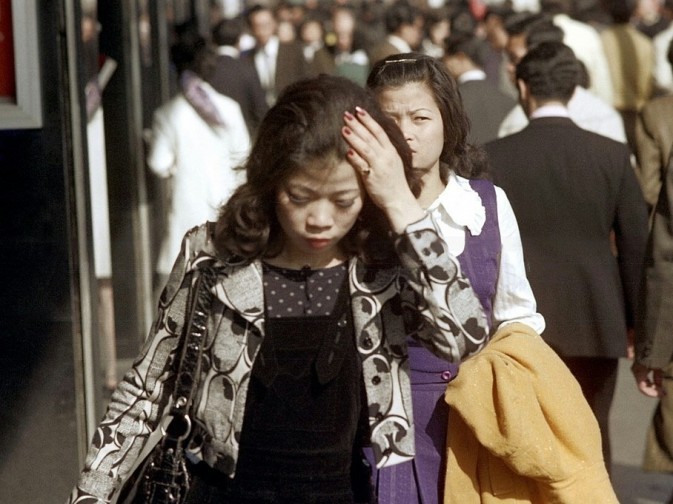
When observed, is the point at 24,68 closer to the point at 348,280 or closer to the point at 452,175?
the point at 452,175

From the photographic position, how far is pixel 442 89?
153 inches

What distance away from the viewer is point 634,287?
5.82m

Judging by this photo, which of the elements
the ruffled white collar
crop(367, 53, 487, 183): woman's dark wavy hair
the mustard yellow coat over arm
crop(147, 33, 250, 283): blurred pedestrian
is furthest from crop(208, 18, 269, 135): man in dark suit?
the mustard yellow coat over arm

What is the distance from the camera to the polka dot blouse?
3.13 metres

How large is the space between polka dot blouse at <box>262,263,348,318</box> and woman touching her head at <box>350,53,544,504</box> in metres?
0.58

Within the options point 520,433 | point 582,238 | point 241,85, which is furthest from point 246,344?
point 241,85

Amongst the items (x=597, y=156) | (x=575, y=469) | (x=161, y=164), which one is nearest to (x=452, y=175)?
(x=575, y=469)

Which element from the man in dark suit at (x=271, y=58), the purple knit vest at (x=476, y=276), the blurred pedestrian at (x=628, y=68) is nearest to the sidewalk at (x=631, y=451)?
the blurred pedestrian at (x=628, y=68)

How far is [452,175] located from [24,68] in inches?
83.4

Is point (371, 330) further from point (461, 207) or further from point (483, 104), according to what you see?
point (483, 104)

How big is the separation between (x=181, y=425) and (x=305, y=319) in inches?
12.8

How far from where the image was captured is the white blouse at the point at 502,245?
3.79m

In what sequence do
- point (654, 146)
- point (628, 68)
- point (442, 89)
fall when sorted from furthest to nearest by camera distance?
point (628, 68) → point (654, 146) → point (442, 89)

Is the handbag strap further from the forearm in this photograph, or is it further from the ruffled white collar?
the ruffled white collar
